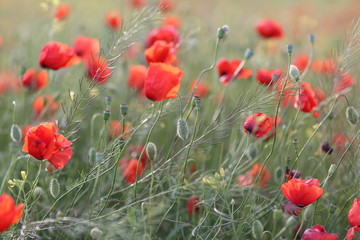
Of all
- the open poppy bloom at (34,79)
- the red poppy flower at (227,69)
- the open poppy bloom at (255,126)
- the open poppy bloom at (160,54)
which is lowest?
the open poppy bloom at (34,79)

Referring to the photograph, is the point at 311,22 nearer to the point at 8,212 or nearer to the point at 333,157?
the point at 333,157

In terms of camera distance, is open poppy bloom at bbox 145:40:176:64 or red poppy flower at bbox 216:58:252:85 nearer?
open poppy bloom at bbox 145:40:176:64

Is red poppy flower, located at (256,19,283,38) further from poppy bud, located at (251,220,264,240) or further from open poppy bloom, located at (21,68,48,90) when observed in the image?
poppy bud, located at (251,220,264,240)

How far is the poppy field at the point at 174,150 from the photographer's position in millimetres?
1248

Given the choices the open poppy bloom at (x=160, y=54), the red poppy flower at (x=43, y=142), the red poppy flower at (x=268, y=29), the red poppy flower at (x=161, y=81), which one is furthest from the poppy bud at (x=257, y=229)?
the red poppy flower at (x=268, y=29)

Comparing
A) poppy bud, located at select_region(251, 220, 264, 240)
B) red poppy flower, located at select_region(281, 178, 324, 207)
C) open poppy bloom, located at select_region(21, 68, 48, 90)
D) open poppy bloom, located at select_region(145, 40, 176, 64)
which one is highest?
open poppy bloom, located at select_region(145, 40, 176, 64)

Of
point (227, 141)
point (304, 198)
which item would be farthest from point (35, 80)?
point (304, 198)

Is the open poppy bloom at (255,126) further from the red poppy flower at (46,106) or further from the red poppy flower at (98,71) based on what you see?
the red poppy flower at (46,106)

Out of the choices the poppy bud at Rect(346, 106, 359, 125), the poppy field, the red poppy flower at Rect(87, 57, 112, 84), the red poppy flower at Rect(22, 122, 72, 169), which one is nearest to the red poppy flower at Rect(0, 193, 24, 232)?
the poppy field

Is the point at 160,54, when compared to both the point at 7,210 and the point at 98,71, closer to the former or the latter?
the point at 98,71

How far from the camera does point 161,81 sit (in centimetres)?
129

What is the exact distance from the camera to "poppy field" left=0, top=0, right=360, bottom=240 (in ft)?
4.09

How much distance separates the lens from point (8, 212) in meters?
0.96

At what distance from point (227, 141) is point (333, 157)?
60 centimetres
